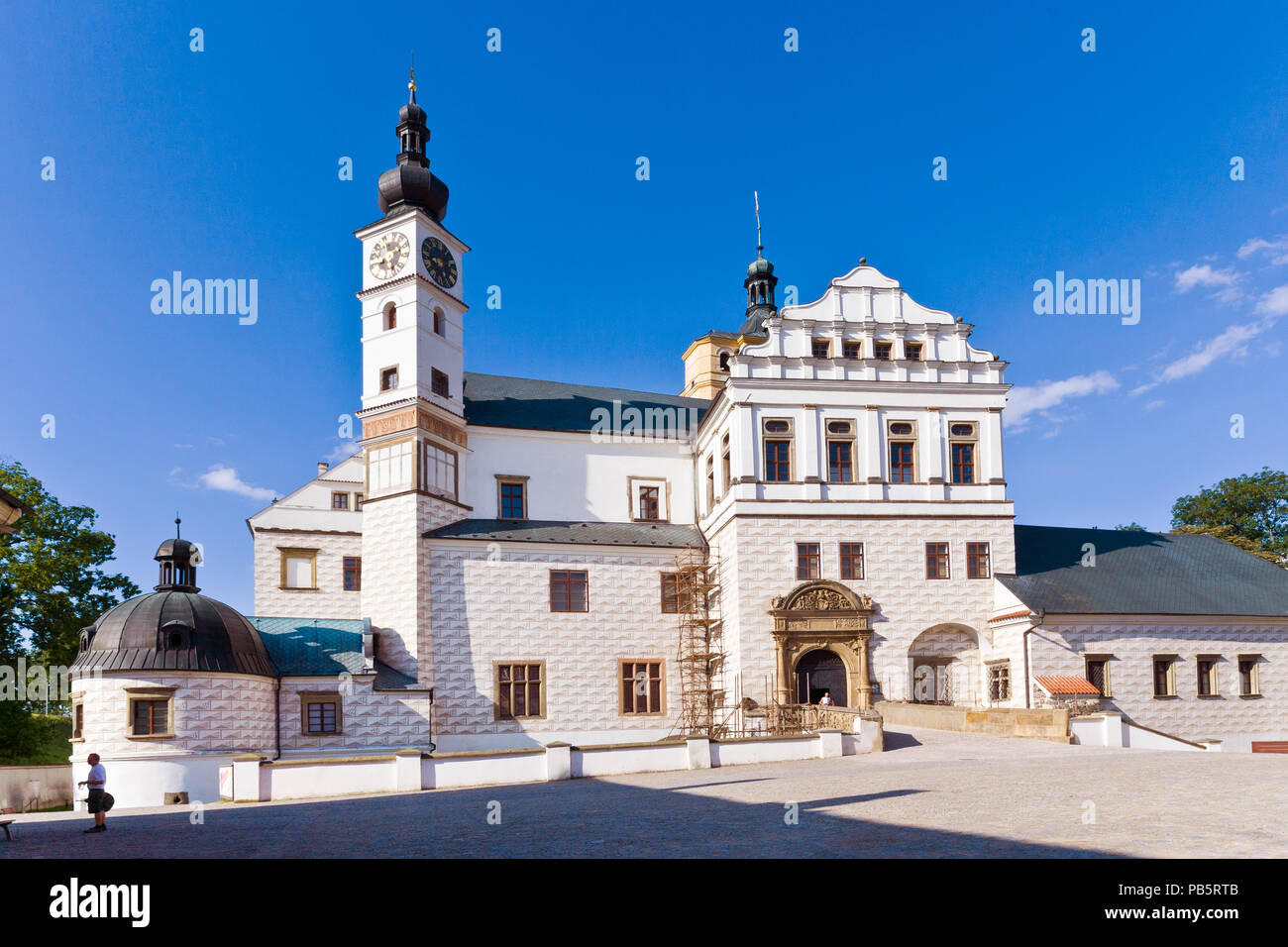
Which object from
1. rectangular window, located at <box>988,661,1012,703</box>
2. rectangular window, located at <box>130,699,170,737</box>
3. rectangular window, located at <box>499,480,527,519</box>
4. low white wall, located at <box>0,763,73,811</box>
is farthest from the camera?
rectangular window, located at <box>499,480,527,519</box>

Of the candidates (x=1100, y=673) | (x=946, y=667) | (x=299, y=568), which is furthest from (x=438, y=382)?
(x=1100, y=673)

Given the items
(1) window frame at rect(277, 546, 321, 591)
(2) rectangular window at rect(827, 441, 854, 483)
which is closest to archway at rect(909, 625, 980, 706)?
(2) rectangular window at rect(827, 441, 854, 483)

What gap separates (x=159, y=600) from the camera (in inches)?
1176

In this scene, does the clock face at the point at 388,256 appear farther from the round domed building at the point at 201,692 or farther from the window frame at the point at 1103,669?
the window frame at the point at 1103,669

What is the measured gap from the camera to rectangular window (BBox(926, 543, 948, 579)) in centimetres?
3428

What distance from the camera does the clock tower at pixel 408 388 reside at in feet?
110

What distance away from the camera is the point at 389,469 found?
113ft

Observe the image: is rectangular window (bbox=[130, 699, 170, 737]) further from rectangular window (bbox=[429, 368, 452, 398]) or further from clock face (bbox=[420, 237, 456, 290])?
clock face (bbox=[420, 237, 456, 290])

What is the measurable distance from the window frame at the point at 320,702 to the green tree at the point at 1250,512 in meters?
45.1

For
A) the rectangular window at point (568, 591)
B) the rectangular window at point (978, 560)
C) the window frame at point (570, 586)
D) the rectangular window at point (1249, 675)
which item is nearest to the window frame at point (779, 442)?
the rectangular window at point (978, 560)

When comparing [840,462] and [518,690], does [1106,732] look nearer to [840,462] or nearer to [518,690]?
[840,462]

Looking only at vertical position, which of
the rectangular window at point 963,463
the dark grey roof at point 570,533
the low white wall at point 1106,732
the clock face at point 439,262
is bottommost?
the low white wall at point 1106,732

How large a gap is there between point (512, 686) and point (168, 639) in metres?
10.3

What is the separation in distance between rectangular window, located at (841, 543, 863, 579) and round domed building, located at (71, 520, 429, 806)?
13292 mm
